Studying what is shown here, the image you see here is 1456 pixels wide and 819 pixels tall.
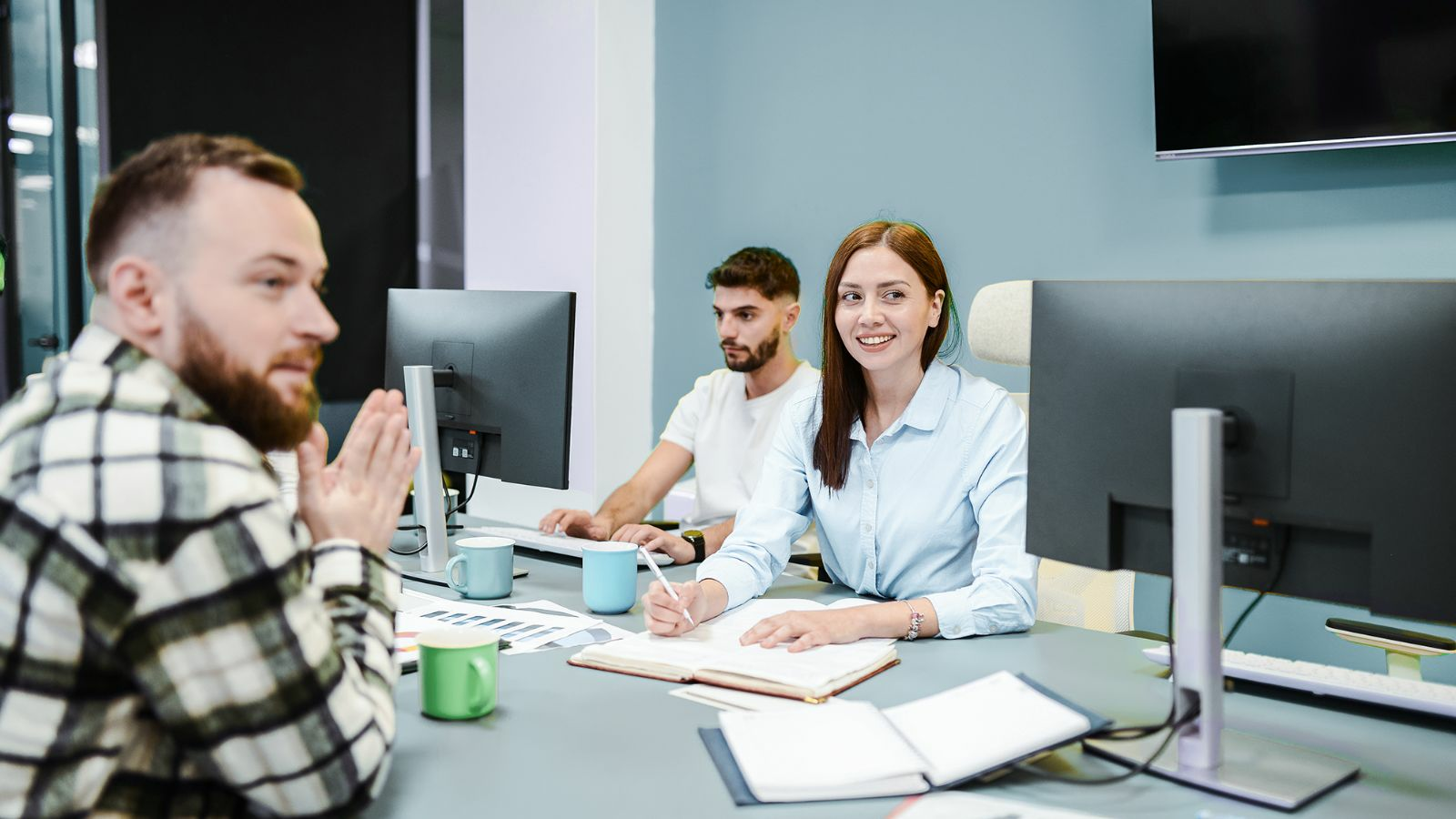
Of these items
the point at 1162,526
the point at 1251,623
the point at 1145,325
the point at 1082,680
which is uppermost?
the point at 1145,325

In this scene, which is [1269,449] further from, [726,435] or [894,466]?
[726,435]

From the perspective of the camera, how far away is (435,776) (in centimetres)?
102

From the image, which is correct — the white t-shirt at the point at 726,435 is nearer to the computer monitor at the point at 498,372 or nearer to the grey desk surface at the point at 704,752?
the computer monitor at the point at 498,372

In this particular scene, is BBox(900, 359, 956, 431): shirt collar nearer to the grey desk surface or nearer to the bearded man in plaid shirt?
the grey desk surface

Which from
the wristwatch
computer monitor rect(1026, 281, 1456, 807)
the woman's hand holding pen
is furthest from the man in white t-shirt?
computer monitor rect(1026, 281, 1456, 807)

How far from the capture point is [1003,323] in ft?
5.83

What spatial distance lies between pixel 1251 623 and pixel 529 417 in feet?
5.96

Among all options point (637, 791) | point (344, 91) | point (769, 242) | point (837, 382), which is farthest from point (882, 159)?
point (637, 791)

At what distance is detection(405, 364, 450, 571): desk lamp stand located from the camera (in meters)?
1.76

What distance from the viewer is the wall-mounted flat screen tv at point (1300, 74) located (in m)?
2.17

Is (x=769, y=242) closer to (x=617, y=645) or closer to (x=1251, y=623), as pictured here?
(x=1251, y=623)

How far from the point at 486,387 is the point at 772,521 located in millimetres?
538

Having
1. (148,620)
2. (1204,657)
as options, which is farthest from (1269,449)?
(148,620)

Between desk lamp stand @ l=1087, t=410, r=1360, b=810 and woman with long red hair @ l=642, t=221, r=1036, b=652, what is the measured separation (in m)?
0.46
